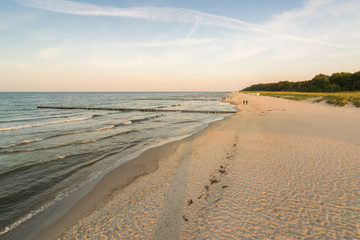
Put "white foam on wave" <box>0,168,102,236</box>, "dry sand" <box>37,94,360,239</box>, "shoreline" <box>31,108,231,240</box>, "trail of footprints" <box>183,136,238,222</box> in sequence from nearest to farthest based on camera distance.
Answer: "dry sand" <box>37,94,360,239</box>, "shoreline" <box>31,108,231,240</box>, "white foam on wave" <box>0,168,102,236</box>, "trail of footprints" <box>183,136,238,222</box>

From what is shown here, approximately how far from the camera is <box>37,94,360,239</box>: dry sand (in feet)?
14.1

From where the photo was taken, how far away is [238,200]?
548cm

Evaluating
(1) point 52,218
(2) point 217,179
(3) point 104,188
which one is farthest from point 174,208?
(1) point 52,218

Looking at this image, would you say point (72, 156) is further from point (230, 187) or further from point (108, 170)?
point (230, 187)

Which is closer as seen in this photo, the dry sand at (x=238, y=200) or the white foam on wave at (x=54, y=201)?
the dry sand at (x=238, y=200)

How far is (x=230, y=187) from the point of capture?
6281 mm

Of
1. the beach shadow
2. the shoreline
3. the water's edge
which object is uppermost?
the beach shadow

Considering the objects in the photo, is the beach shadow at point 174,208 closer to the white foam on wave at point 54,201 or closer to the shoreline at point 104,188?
the shoreline at point 104,188

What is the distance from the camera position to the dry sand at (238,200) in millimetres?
4301

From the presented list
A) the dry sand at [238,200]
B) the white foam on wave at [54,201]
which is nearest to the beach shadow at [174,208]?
the dry sand at [238,200]

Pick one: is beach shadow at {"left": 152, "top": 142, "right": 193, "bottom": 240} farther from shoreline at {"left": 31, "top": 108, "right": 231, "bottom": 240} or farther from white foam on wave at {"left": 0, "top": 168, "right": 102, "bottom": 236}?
white foam on wave at {"left": 0, "top": 168, "right": 102, "bottom": 236}

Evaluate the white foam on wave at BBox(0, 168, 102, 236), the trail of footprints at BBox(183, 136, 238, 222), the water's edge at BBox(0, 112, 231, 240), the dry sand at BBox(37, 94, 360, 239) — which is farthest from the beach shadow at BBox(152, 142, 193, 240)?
the white foam on wave at BBox(0, 168, 102, 236)

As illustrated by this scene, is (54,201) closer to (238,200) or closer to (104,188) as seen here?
(104,188)

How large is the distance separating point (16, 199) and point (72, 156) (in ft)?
14.9
